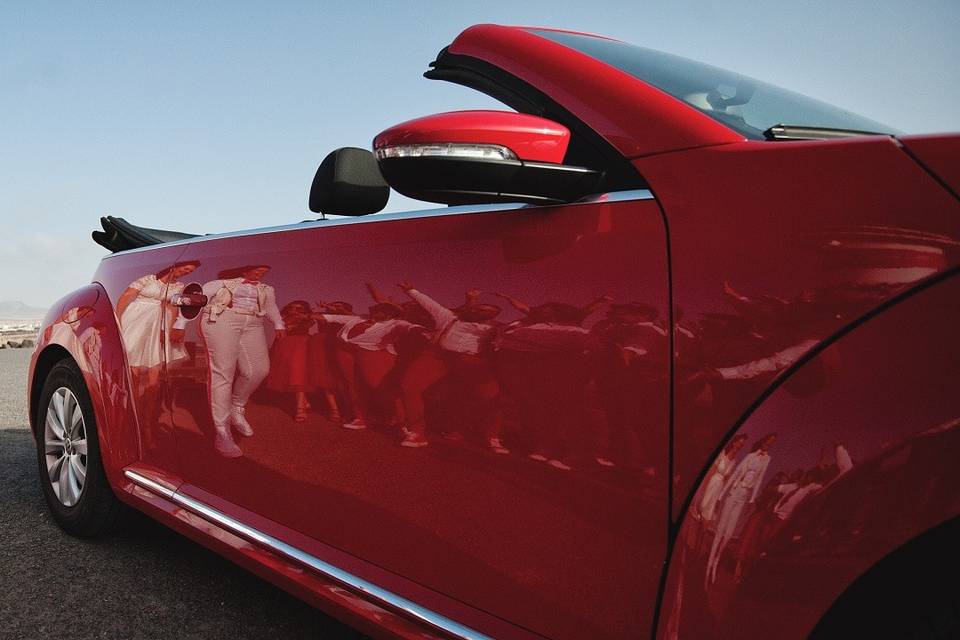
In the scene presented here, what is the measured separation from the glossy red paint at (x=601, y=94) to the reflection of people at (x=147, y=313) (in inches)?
50.3

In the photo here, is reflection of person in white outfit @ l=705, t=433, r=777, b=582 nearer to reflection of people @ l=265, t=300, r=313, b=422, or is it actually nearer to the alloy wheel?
reflection of people @ l=265, t=300, r=313, b=422

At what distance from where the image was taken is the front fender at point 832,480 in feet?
3.02

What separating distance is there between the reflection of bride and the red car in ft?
1.44

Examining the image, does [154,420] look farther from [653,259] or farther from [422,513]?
[653,259]

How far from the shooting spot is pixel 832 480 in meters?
0.99

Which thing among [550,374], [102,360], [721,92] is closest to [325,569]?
[550,374]

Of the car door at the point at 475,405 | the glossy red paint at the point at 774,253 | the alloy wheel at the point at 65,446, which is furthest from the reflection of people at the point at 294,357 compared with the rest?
the alloy wheel at the point at 65,446

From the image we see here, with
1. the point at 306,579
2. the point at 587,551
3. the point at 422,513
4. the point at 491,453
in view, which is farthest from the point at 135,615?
the point at 587,551

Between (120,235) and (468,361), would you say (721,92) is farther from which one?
(120,235)

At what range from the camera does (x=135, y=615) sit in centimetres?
235

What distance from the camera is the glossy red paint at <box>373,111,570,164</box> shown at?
1.28 metres

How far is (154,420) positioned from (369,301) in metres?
1.20

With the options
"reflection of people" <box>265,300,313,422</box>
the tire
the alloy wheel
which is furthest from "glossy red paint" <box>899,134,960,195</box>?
the alloy wheel

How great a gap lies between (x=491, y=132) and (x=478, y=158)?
2.1 inches
